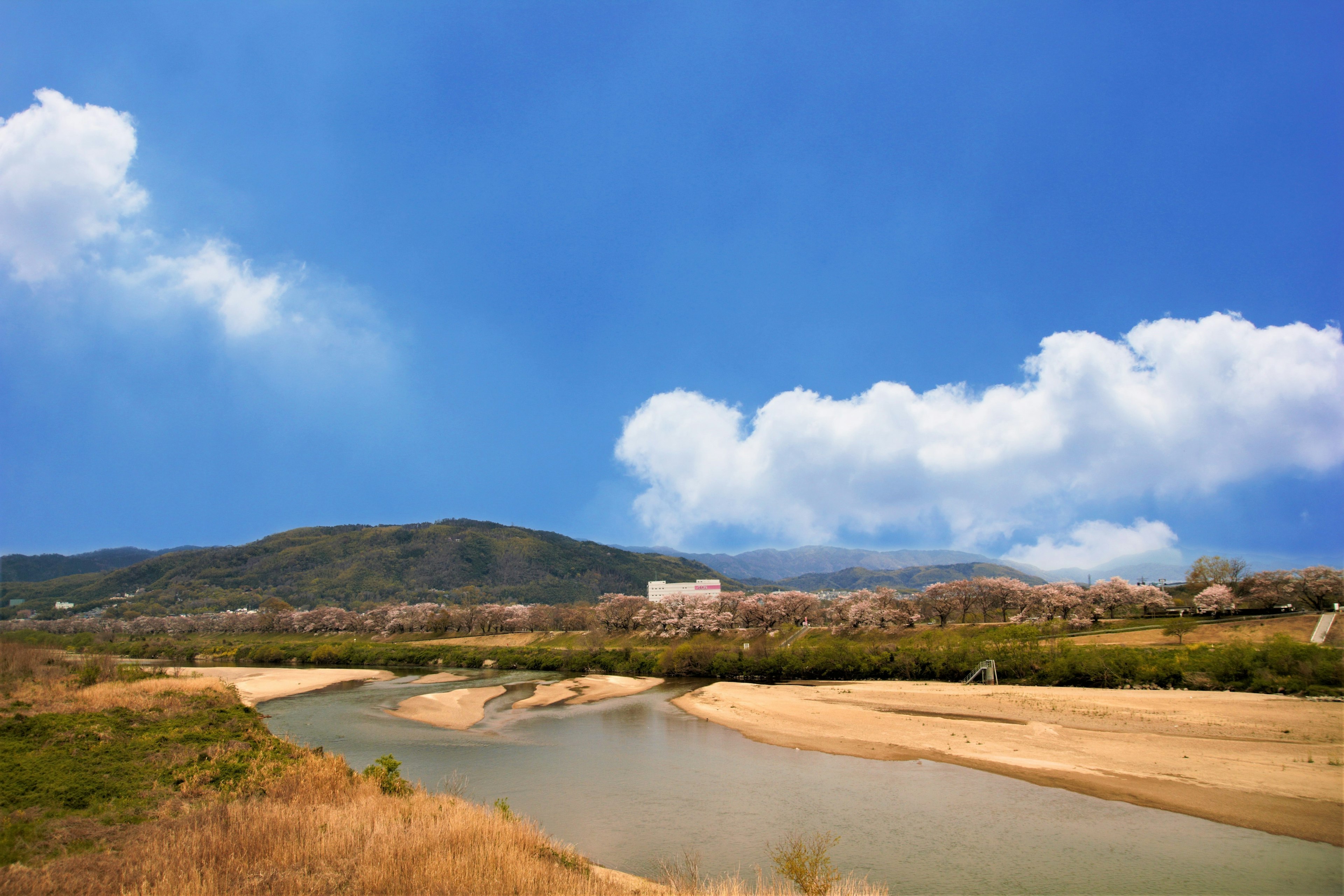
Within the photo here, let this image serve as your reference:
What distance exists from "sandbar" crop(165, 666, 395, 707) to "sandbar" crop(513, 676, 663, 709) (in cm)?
2081

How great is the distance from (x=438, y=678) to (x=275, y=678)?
17373 millimetres

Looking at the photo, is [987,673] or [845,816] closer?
[845,816]

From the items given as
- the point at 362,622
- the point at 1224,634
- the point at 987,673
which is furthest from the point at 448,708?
the point at 362,622

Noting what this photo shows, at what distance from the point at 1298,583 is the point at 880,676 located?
Result: 1545 inches

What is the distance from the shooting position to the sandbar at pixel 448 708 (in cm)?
3878

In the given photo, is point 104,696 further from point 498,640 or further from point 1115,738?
point 498,640

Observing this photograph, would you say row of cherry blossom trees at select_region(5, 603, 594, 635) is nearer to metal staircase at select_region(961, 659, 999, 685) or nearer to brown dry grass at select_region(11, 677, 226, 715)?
metal staircase at select_region(961, 659, 999, 685)

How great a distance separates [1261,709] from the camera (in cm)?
3000

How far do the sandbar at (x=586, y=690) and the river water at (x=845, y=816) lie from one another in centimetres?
1352

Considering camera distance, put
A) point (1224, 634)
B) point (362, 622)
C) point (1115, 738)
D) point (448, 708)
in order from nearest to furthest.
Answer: point (1115, 738) < point (448, 708) < point (1224, 634) < point (362, 622)

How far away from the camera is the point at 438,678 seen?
2522 inches

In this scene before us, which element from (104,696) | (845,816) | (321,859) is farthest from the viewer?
(104,696)

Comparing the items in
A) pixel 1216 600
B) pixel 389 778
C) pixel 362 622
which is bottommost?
pixel 362 622

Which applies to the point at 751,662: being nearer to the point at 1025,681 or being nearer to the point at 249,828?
the point at 1025,681
